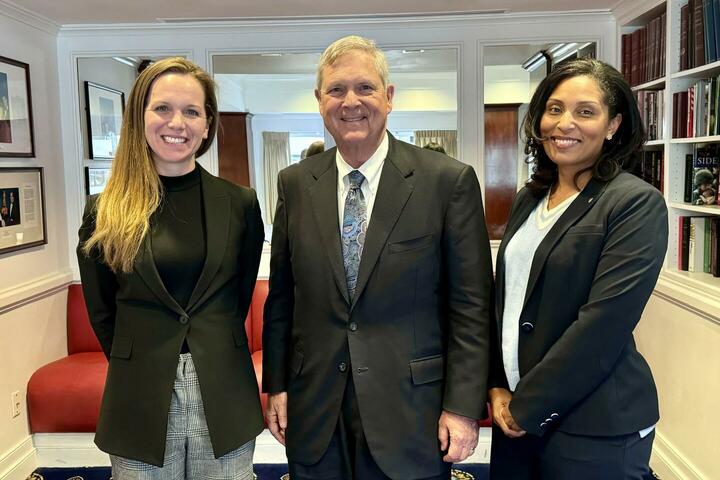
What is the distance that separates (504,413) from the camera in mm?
1446

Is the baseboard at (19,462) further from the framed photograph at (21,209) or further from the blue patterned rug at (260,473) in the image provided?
the framed photograph at (21,209)

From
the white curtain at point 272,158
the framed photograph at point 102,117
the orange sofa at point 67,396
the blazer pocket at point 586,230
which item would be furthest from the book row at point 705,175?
the framed photograph at point 102,117

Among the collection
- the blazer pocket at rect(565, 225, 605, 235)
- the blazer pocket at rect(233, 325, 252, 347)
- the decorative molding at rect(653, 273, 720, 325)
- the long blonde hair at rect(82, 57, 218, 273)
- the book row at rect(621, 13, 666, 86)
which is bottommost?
the decorative molding at rect(653, 273, 720, 325)

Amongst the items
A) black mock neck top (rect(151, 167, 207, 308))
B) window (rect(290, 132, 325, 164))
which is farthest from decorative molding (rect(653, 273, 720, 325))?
window (rect(290, 132, 325, 164))

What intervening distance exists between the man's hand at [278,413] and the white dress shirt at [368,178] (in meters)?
0.50

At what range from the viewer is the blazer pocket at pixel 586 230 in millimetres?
1306

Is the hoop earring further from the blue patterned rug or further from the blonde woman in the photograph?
the blue patterned rug

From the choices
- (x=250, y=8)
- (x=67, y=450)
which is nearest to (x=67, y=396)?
(x=67, y=450)

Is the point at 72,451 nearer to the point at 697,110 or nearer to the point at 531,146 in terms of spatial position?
the point at 531,146

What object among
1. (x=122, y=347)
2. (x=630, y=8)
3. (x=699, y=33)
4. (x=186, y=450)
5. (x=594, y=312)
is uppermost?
(x=630, y=8)

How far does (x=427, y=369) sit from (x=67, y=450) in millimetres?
2542

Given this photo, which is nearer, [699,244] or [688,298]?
[688,298]

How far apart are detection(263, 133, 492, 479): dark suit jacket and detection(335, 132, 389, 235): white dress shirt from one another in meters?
0.03

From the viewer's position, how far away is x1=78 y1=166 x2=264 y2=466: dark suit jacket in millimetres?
1436
